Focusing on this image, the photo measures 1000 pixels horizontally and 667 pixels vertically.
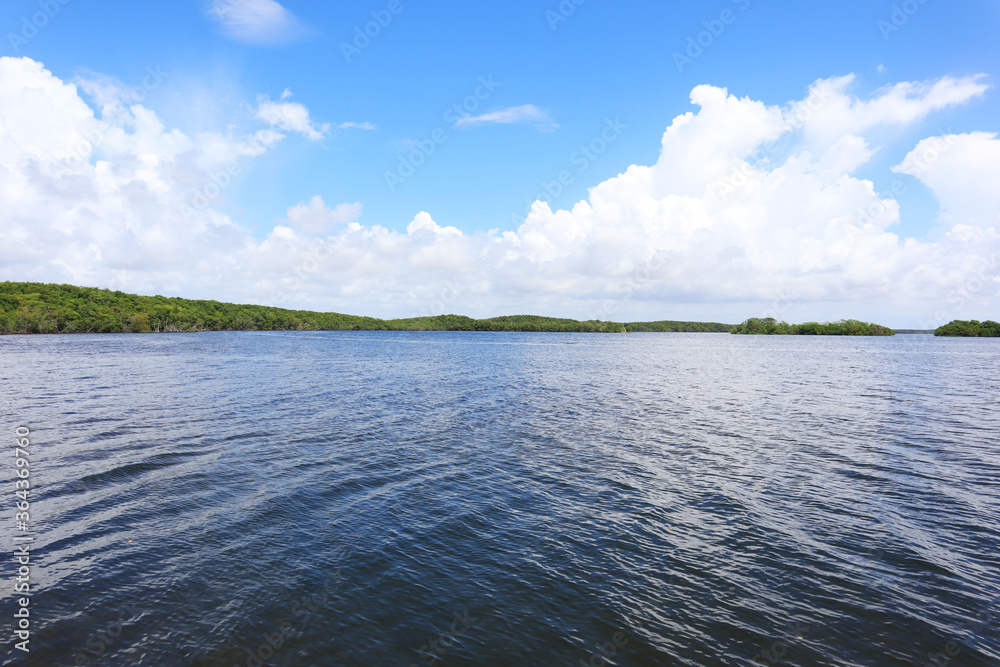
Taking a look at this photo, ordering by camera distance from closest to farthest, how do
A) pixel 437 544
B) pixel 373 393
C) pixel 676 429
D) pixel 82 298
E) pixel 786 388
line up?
1. pixel 437 544
2. pixel 676 429
3. pixel 373 393
4. pixel 786 388
5. pixel 82 298

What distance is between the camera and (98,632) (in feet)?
33.3

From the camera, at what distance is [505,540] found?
48.5ft

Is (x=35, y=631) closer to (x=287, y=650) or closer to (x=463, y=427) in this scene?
(x=287, y=650)

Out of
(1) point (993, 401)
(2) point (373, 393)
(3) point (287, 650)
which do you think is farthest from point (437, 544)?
(1) point (993, 401)

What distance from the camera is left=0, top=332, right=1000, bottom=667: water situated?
10188 mm

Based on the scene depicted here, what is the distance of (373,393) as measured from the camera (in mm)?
45156

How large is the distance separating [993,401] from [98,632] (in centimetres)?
6512

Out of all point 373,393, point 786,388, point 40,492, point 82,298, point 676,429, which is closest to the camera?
point 40,492

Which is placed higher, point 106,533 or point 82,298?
point 82,298

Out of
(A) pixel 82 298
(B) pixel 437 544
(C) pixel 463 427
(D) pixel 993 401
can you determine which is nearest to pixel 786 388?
(D) pixel 993 401

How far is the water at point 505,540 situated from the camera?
10.2 metres

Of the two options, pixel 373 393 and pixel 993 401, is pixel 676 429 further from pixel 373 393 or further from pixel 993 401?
pixel 993 401

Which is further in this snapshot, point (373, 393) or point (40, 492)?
point (373, 393)

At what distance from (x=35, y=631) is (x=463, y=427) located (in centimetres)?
2228
